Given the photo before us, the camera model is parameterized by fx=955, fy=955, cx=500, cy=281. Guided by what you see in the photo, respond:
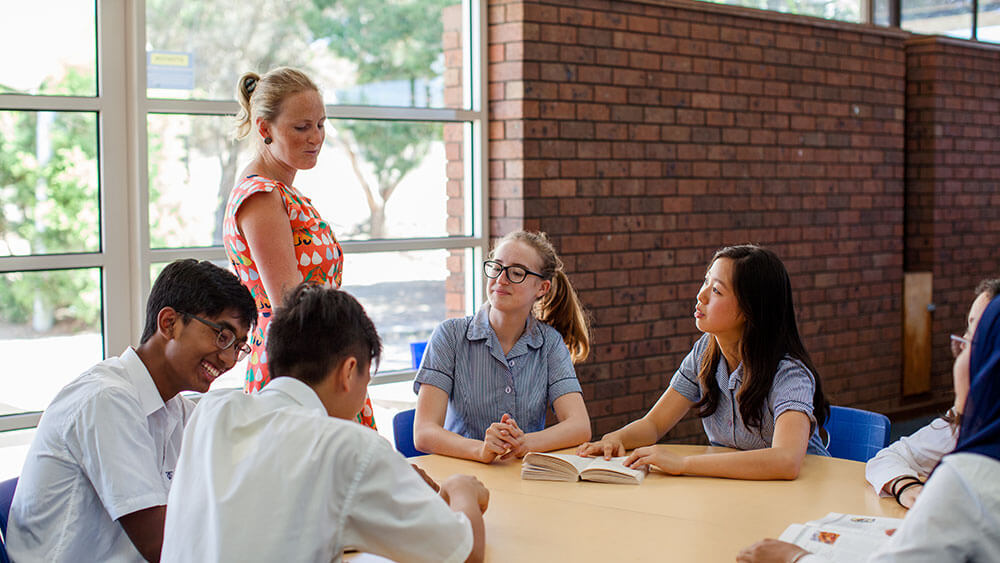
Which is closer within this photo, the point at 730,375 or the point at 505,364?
the point at 730,375

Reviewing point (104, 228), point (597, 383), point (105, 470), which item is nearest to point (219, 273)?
point (105, 470)

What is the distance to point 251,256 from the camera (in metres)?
2.60

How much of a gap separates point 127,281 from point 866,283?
444cm

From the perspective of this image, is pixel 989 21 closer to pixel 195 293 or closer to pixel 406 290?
pixel 406 290

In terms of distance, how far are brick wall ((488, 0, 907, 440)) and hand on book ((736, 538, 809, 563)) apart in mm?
2832

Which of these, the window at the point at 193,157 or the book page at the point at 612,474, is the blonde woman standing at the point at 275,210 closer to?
the book page at the point at 612,474

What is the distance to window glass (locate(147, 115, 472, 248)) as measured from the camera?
3.70 m

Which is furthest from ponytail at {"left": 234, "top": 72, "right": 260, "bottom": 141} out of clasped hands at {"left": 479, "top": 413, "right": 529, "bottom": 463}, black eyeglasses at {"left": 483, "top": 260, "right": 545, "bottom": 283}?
clasped hands at {"left": 479, "top": 413, "right": 529, "bottom": 463}

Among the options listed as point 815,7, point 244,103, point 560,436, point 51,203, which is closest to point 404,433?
point 560,436

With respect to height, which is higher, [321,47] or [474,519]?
[321,47]

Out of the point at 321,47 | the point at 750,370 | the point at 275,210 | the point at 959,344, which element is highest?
the point at 321,47

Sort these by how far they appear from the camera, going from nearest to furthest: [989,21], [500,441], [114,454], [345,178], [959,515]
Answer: [959,515] → [114,454] → [500,441] → [345,178] → [989,21]

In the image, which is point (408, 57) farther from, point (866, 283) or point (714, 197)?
point (866, 283)

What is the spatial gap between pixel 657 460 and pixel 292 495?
123cm
